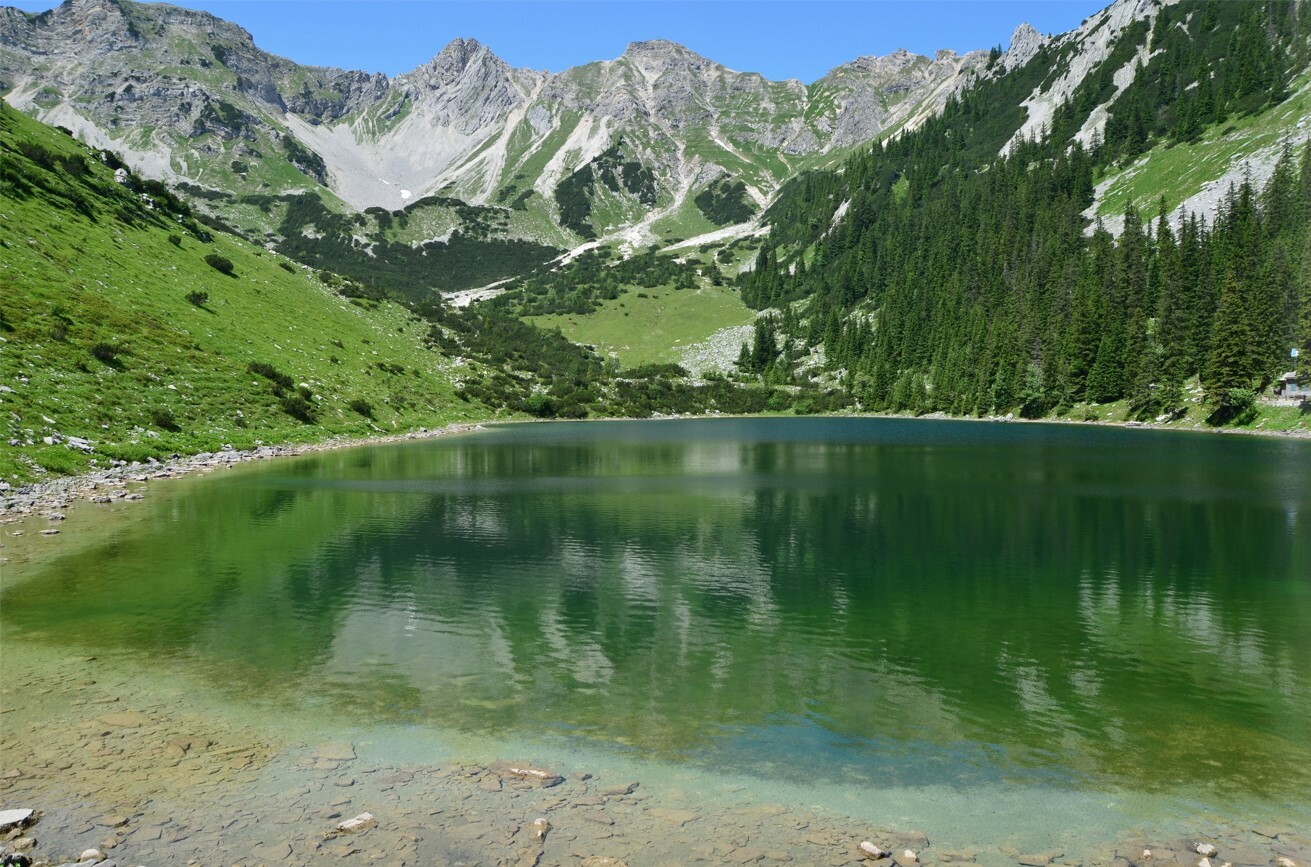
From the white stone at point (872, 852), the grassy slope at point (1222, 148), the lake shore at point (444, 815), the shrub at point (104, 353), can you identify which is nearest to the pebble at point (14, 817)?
the lake shore at point (444, 815)

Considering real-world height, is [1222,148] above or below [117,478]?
above

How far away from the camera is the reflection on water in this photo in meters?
14.9

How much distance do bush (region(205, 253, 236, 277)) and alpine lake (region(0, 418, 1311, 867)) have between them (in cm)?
7742

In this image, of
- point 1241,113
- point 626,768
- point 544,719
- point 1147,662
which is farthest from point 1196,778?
point 1241,113

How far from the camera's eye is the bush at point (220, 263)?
10475cm

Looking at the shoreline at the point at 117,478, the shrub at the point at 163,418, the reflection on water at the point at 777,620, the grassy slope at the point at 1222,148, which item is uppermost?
the grassy slope at the point at 1222,148

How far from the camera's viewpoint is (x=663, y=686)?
17.6 meters

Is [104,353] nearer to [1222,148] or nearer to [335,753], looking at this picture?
[335,753]

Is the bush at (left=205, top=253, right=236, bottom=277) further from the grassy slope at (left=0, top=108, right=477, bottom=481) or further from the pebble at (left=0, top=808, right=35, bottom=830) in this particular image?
the pebble at (left=0, top=808, right=35, bottom=830)

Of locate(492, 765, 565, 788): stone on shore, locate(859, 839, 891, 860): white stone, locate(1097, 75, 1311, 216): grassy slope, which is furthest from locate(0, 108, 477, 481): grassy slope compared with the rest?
locate(1097, 75, 1311, 216): grassy slope

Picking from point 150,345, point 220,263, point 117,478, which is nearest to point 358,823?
point 117,478

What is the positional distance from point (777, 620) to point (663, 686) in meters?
6.42

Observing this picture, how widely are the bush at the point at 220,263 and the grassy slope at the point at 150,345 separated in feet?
3.58

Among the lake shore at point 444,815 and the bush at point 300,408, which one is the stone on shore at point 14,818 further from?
the bush at point 300,408
